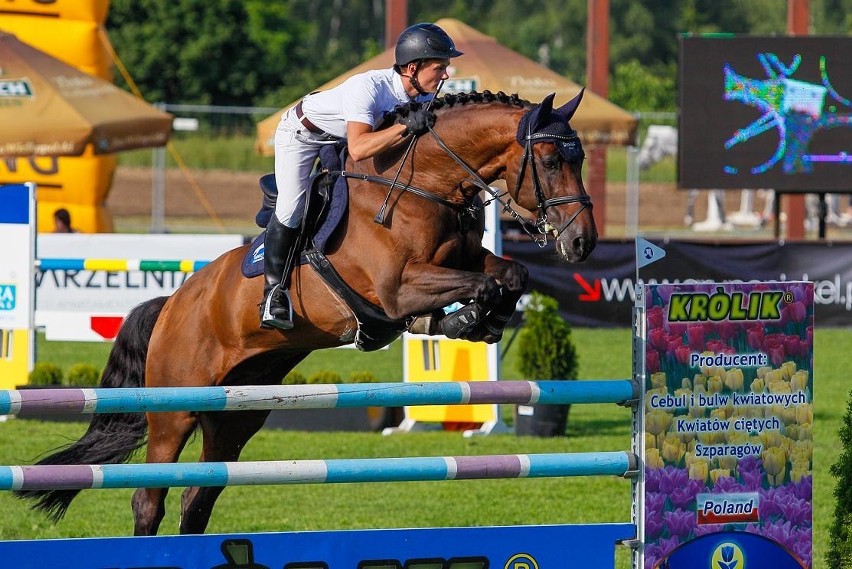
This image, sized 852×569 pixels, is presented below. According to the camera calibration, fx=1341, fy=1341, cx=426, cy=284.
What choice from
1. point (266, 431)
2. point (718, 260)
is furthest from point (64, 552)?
point (718, 260)

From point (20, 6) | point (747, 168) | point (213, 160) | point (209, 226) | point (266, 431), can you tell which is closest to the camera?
point (266, 431)

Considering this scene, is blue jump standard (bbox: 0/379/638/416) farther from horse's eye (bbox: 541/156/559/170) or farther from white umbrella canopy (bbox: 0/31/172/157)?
white umbrella canopy (bbox: 0/31/172/157)

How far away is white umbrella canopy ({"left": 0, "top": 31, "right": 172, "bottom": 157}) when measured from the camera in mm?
12938

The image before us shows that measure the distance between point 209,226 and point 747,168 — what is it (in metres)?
13.4

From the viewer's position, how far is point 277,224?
539 centimetres

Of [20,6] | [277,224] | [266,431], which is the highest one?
[20,6]

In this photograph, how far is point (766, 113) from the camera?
1429 centimetres

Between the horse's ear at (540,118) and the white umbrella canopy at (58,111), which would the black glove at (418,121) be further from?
the white umbrella canopy at (58,111)

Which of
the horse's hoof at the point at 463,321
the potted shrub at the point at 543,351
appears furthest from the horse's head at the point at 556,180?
the potted shrub at the point at 543,351

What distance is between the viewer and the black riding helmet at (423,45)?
5105mm

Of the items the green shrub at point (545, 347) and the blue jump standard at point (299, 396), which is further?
the green shrub at point (545, 347)

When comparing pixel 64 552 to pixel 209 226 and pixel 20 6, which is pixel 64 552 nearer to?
pixel 20 6

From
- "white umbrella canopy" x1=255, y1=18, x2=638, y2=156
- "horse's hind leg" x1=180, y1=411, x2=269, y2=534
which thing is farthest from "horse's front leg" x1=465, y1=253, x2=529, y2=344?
"white umbrella canopy" x1=255, y1=18, x2=638, y2=156

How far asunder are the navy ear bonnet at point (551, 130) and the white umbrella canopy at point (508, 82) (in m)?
8.31
